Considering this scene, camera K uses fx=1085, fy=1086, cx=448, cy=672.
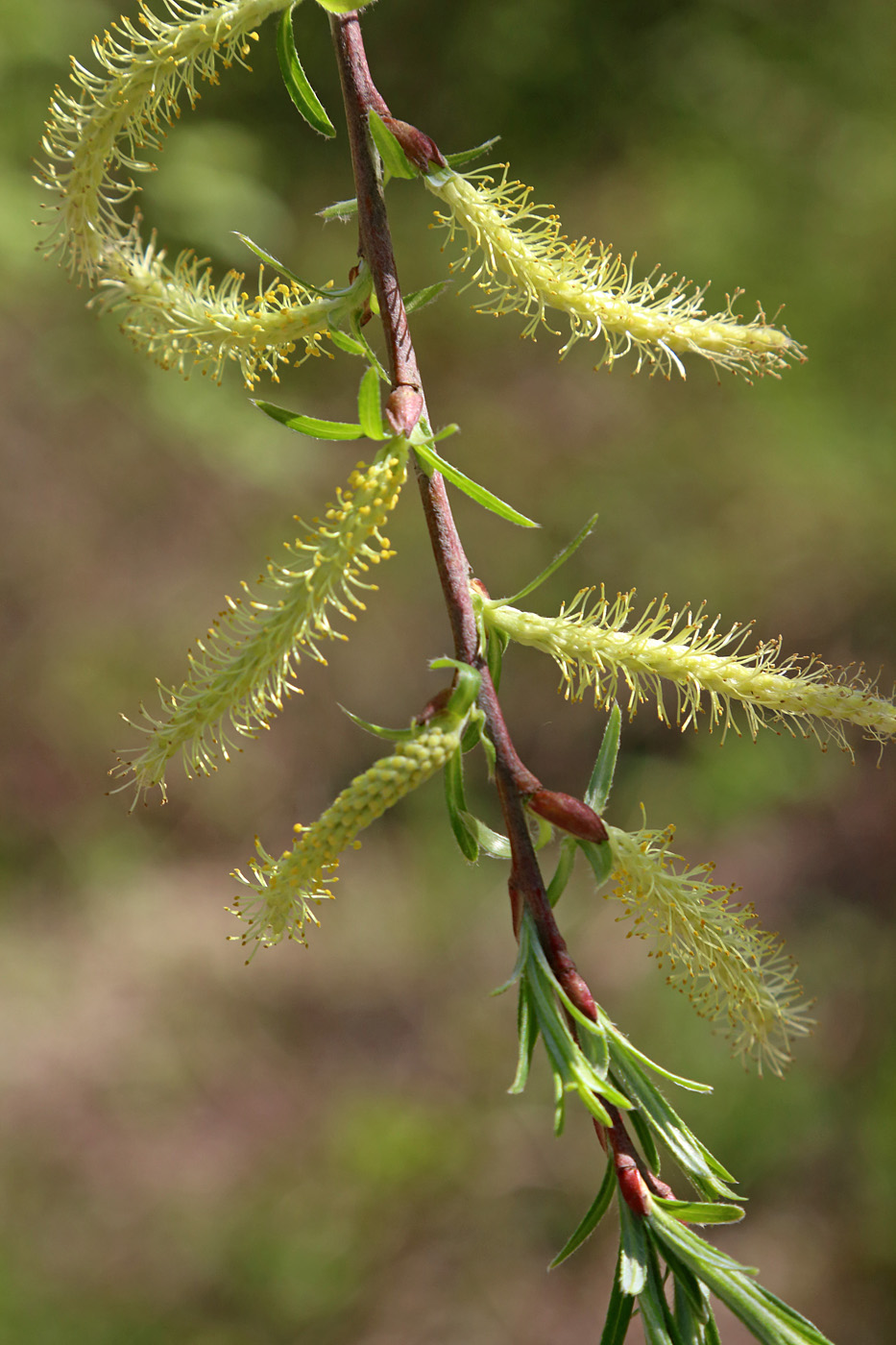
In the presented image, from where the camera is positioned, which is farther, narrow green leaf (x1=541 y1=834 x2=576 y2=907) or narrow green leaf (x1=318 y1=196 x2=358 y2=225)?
narrow green leaf (x1=318 y1=196 x2=358 y2=225)

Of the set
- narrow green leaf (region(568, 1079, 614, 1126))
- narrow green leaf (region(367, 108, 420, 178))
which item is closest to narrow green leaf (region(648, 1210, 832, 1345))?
narrow green leaf (region(568, 1079, 614, 1126))

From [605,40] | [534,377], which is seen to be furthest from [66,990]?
[605,40]

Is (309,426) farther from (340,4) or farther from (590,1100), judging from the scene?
(590,1100)

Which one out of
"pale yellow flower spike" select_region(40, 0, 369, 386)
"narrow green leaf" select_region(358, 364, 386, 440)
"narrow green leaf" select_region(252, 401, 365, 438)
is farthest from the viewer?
"pale yellow flower spike" select_region(40, 0, 369, 386)

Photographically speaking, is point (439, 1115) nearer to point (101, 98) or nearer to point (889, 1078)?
point (889, 1078)

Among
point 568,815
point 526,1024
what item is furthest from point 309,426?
point 526,1024

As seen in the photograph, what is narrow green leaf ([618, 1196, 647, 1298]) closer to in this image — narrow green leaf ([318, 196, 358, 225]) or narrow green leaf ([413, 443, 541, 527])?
narrow green leaf ([413, 443, 541, 527])

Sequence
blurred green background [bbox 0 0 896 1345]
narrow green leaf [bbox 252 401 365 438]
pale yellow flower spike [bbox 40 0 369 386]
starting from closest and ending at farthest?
narrow green leaf [bbox 252 401 365 438], pale yellow flower spike [bbox 40 0 369 386], blurred green background [bbox 0 0 896 1345]
